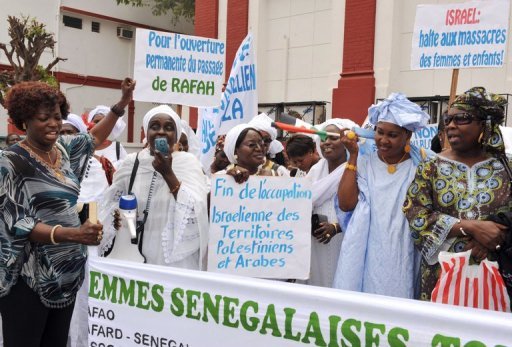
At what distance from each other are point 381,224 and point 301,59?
10529 millimetres

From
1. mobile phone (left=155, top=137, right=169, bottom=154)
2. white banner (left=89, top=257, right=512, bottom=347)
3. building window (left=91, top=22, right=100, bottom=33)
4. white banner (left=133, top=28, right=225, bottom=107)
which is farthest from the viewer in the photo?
building window (left=91, top=22, right=100, bottom=33)

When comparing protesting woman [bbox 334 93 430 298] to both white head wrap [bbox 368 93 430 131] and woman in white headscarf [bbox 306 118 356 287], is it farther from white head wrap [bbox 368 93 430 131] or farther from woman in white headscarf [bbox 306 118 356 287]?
woman in white headscarf [bbox 306 118 356 287]

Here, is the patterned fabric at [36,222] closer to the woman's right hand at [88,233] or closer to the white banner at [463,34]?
the woman's right hand at [88,233]

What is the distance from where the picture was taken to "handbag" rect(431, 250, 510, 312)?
8.88 ft

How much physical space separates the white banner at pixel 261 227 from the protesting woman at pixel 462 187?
642 mm

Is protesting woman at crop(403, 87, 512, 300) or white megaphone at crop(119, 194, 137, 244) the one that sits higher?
protesting woman at crop(403, 87, 512, 300)

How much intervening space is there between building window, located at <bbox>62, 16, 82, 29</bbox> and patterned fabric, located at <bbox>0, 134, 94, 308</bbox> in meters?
20.6

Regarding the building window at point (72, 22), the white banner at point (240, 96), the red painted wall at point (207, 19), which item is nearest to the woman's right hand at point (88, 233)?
the white banner at point (240, 96)

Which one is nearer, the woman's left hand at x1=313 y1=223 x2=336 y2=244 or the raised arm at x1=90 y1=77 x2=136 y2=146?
the raised arm at x1=90 y1=77 x2=136 y2=146

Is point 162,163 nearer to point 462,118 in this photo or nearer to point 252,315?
point 252,315

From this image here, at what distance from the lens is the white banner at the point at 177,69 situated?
5.27m

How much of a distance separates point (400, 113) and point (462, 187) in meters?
0.56

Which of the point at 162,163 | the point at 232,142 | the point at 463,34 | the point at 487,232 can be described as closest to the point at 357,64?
the point at 463,34

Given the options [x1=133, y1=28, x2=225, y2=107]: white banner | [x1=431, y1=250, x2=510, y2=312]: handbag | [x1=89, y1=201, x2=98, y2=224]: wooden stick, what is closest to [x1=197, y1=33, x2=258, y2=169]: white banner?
[x1=133, y1=28, x2=225, y2=107]: white banner
